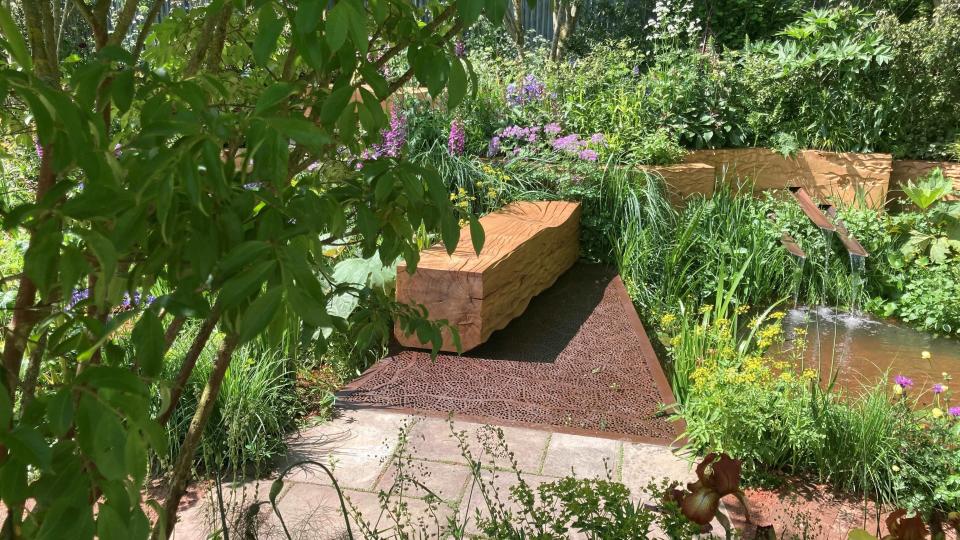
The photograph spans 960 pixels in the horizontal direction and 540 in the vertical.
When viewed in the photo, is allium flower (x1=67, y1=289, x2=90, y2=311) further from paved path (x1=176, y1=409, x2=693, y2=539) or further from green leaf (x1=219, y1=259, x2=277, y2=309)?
paved path (x1=176, y1=409, x2=693, y2=539)

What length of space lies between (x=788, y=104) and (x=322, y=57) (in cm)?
721

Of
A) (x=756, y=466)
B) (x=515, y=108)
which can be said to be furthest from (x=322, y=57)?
(x=515, y=108)

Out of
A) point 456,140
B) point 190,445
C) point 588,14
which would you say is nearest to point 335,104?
point 190,445

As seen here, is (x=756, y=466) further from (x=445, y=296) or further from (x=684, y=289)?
(x=684, y=289)

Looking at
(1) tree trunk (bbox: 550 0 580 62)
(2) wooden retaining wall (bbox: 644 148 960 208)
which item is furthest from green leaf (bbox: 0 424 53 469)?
(1) tree trunk (bbox: 550 0 580 62)

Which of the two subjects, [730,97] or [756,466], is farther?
[730,97]

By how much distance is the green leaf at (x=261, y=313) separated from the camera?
0.82 meters

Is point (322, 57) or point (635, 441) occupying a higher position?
point (322, 57)

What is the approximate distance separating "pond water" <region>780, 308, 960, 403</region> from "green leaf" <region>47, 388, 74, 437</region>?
13.8ft

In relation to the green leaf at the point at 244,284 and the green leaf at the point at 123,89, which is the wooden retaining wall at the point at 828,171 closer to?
the green leaf at the point at 123,89

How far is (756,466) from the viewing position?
3.05 m

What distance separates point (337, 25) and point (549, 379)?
3221mm

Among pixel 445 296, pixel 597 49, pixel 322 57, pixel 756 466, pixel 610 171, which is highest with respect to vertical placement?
pixel 597 49

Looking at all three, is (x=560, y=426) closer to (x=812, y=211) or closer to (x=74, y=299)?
(x=74, y=299)
